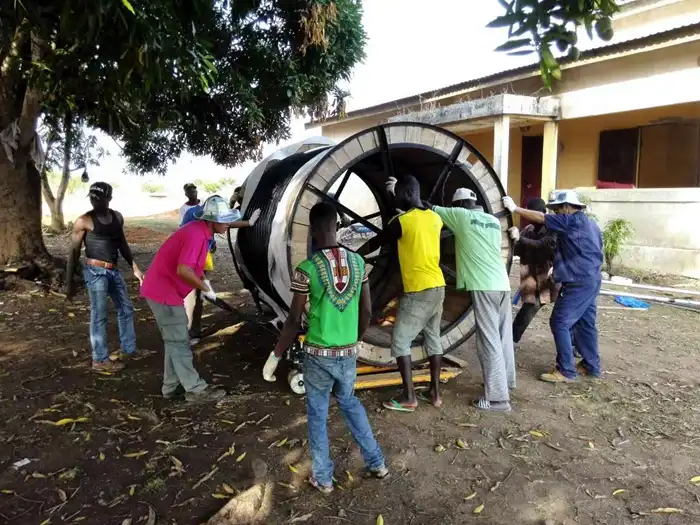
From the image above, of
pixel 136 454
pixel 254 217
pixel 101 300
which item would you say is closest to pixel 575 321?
pixel 254 217

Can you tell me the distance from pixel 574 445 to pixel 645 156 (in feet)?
34.6

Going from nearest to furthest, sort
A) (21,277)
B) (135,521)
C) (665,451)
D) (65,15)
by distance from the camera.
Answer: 1. (65,15)
2. (135,521)
3. (665,451)
4. (21,277)

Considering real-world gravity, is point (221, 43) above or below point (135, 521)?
above

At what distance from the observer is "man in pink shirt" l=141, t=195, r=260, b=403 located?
179 inches

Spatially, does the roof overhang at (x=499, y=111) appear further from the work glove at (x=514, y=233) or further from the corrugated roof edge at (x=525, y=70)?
the work glove at (x=514, y=233)

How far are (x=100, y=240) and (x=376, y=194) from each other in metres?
3.62

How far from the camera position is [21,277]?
9.07 meters

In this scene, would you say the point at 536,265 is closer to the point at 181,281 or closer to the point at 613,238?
the point at 181,281

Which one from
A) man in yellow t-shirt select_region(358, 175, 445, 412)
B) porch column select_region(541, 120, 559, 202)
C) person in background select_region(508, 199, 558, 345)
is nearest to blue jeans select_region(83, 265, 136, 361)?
man in yellow t-shirt select_region(358, 175, 445, 412)

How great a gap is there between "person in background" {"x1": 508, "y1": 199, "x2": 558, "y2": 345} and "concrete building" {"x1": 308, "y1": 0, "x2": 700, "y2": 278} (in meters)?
5.14

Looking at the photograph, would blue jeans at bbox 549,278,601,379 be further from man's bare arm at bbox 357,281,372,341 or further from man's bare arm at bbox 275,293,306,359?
man's bare arm at bbox 275,293,306,359

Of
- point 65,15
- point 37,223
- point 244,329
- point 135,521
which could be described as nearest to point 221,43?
point 37,223

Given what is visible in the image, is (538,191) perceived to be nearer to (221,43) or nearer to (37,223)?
(221,43)

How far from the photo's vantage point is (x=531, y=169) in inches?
586
